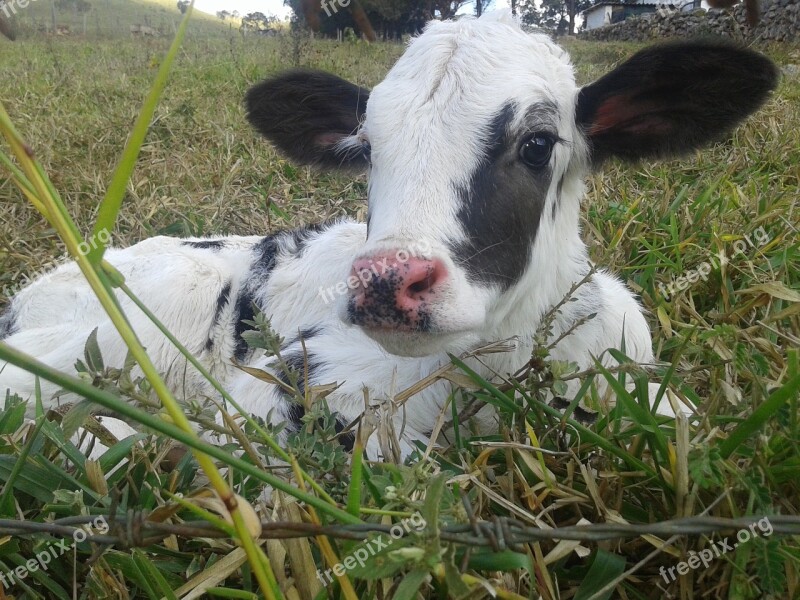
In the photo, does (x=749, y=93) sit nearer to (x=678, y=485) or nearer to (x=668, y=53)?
(x=668, y=53)

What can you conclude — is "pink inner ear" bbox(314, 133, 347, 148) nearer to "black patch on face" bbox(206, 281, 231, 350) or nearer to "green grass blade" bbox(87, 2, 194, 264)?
"black patch on face" bbox(206, 281, 231, 350)

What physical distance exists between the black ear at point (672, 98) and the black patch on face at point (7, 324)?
3.26 metres

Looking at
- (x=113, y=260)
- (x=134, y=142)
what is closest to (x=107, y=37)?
(x=113, y=260)

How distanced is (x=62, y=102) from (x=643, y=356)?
670cm

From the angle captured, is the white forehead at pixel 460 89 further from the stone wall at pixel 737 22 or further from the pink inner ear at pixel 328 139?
the stone wall at pixel 737 22

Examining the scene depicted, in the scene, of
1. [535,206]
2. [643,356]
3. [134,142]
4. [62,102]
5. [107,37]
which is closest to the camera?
[134,142]

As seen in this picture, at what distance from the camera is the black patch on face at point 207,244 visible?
3.60m

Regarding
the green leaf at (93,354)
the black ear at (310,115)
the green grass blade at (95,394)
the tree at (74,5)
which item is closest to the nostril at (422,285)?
the green leaf at (93,354)

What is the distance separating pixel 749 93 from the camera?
2.21 meters

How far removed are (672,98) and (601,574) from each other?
1787mm

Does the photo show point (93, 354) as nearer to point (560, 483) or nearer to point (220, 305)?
point (560, 483)

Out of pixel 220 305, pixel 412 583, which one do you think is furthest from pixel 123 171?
pixel 220 305

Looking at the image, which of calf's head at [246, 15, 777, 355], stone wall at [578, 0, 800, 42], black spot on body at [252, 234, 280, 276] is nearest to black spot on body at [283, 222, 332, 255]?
black spot on body at [252, 234, 280, 276]

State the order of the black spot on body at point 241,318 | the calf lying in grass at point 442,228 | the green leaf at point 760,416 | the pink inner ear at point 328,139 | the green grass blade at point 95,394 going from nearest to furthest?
the green grass blade at point 95,394
the green leaf at point 760,416
the calf lying in grass at point 442,228
the pink inner ear at point 328,139
the black spot on body at point 241,318
